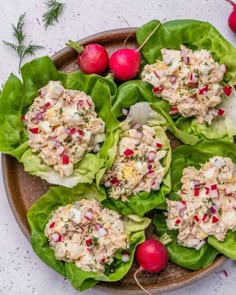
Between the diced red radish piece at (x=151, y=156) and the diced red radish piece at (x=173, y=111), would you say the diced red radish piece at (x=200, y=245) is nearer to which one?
the diced red radish piece at (x=151, y=156)

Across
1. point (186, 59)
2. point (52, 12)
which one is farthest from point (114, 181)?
point (52, 12)

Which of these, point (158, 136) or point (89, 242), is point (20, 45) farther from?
point (89, 242)

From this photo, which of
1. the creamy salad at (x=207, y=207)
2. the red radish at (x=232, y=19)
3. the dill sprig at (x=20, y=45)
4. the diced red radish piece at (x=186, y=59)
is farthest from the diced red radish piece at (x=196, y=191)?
the dill sprig at (x=20, y=45)

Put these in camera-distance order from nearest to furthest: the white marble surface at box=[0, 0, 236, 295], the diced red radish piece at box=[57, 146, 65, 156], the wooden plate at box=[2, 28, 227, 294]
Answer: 1. the diced red radish piece at box=[57, 146, 65, 156]
2. the wooden plate at box=[2, 28, 227, 294]
3. the white marble surface at box=[0, 0, 236, 295]

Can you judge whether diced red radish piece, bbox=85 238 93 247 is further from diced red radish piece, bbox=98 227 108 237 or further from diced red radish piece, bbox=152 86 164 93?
diced red radish piece, bbox=152 86 164 93

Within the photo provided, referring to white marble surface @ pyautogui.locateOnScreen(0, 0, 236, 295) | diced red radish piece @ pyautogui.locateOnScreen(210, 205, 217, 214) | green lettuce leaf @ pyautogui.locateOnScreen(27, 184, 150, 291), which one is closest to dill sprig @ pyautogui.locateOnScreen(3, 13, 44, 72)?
white marble surface @ pyautogui.locateOnScreen(0, 0, 236, 295)

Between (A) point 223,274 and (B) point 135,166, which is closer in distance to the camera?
Answer: (B) point 135,166
